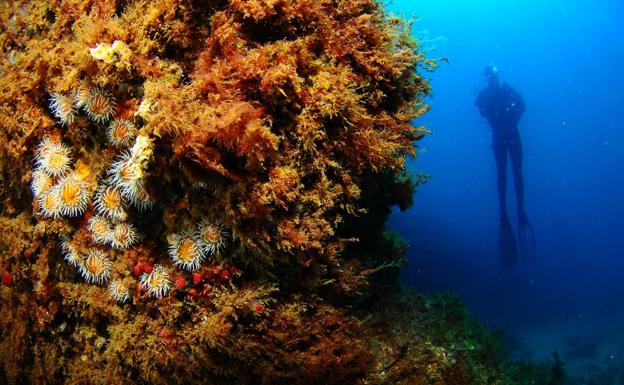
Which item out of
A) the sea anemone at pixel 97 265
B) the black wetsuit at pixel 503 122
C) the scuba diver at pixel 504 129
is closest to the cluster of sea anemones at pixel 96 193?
the sea anemone at pixel 97 265

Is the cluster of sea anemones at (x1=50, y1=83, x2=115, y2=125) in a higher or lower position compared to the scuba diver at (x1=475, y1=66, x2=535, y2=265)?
lower

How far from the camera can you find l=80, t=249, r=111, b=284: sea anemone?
3.27 meters

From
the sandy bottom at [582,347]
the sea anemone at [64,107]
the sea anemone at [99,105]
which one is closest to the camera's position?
the sea anemone at [99,105]

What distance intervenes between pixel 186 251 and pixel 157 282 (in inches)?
15.4

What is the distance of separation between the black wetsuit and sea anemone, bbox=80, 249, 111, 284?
24039 millimetres

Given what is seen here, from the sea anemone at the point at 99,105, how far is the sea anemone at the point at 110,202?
0.58 m

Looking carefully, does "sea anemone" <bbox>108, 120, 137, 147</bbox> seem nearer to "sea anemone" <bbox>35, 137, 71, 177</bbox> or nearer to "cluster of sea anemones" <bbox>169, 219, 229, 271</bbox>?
"sea anemone" <bbox>35, 137, 71, 177</bbox>

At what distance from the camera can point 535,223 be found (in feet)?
227

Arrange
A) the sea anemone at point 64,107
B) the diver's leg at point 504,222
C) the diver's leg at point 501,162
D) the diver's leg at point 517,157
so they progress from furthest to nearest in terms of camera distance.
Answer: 1. the diver's leg at point 501,162
2. the diver's leg at point 504,222
3. the diver's leg at point 517,157
4. the sea anemone at point 64,107

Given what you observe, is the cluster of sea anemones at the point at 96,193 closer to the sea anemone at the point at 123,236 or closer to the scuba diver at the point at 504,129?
the sea anemone at the point at 123,236

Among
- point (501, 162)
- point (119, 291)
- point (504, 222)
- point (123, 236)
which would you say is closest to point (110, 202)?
point (123, 236)

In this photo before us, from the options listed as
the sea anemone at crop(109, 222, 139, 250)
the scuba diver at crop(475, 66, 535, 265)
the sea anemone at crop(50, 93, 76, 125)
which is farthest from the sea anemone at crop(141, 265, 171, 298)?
the scuba diver at crop(475, 66, 535, 265)

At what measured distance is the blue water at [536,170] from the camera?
93.0 feet

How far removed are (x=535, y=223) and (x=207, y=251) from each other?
3090 inches
